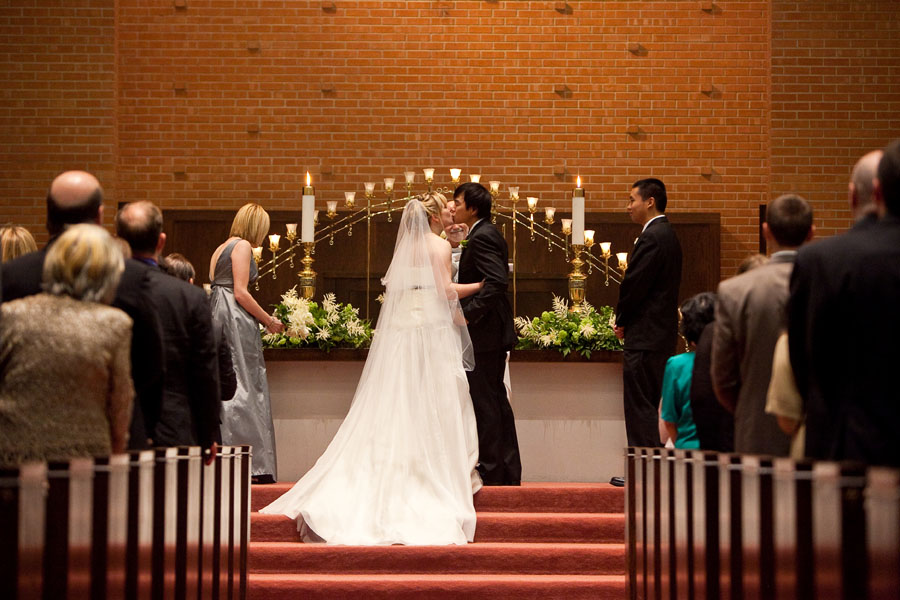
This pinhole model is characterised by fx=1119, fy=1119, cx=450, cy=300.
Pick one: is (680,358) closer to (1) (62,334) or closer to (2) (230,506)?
(2) (230,506)

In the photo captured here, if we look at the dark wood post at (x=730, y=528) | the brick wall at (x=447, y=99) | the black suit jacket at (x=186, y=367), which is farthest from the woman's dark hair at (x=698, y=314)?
the brick wall at (x=447, y=99)

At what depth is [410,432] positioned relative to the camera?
20.6ft

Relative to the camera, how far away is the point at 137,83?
11.6m

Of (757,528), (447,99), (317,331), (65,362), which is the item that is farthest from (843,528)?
(447,99)

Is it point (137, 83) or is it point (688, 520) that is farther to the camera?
point (137, 83)

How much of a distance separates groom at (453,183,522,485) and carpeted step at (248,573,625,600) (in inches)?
46.3

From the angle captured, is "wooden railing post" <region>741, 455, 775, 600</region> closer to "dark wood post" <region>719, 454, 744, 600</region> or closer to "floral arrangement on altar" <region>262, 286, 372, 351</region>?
"dark wood post" <region>719, 454, 744, 600</region>

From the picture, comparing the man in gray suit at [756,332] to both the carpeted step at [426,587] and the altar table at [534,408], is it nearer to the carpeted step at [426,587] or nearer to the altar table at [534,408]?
the carpeted step at [426,587]

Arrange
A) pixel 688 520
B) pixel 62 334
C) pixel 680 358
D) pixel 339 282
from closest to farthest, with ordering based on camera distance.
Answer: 1. pixel 62 334
2. pixel 688 520
3. pixel 680 358
4. pixel 339 282

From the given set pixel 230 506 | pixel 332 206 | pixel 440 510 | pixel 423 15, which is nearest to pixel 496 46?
pixel 423 15

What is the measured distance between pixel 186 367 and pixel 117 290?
2.07ft

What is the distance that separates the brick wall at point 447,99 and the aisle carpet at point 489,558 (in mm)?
5680

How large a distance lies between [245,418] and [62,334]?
153 inches

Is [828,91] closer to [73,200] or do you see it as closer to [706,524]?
[706,524]
